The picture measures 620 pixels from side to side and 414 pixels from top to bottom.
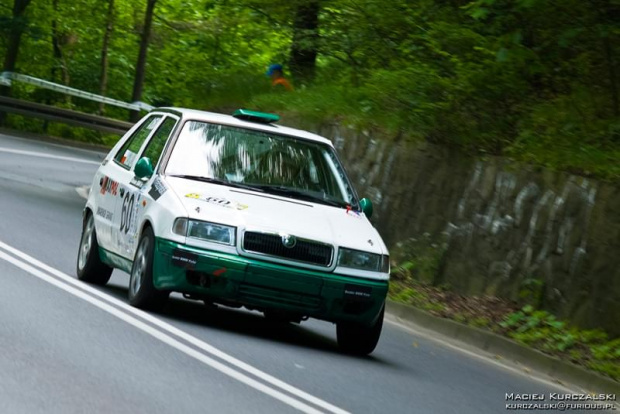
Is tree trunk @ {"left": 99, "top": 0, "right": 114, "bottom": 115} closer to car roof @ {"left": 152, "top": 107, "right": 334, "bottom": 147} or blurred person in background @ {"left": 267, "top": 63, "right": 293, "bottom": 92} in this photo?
blurred person in background @ {"left": 267, "top": 63, "right": 293, "bottom": 92}

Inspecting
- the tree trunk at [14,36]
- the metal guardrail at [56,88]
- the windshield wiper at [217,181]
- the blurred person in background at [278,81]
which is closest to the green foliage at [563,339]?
the windshield wiper at [217,181]

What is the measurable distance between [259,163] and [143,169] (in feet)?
3.23

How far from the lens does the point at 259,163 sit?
11.8 metres

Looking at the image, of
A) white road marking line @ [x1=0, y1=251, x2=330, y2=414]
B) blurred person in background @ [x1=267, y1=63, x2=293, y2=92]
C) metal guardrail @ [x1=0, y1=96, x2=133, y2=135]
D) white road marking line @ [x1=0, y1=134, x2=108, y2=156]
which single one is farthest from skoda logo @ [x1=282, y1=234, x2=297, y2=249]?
metal guardrail @ [x1=0, y1=96, x2=133, y2=135]

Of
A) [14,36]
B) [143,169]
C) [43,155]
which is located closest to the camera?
[143,169]

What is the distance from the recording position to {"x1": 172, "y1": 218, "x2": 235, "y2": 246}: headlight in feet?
34.9

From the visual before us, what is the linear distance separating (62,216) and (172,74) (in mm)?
29157

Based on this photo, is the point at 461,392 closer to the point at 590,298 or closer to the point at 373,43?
the point at 590,298

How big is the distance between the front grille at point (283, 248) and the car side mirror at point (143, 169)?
53.1 inches

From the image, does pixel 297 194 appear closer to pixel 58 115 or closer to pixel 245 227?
pixel 245 227

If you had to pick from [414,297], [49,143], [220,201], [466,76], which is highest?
[466,76]

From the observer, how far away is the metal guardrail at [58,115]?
35156mm

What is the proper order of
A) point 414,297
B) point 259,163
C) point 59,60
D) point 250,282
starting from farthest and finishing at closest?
point 59,60
point 414,297
point 259,163
point 250,282

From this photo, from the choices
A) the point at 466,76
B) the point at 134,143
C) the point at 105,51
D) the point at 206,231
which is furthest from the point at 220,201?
the point at 105,51
